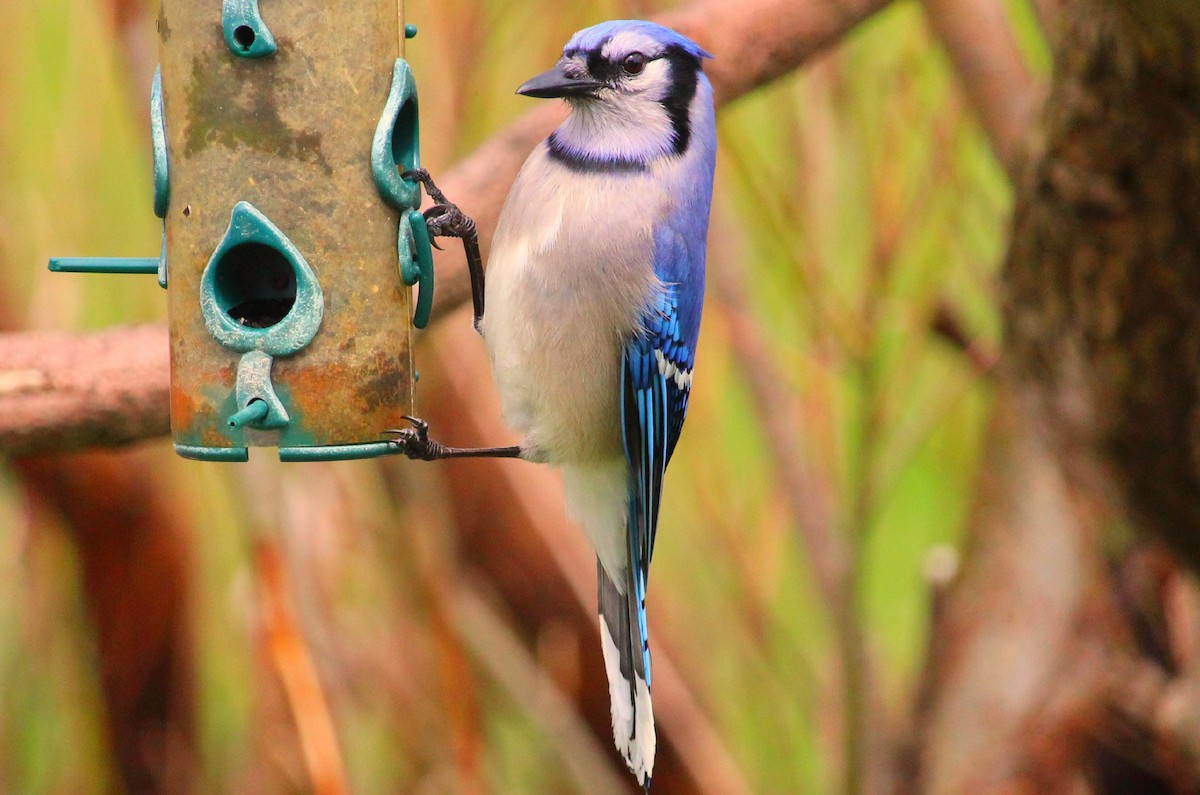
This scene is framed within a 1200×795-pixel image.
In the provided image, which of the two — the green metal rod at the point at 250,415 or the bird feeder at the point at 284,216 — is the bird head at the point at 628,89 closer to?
the bird feeder at the point at 284,216

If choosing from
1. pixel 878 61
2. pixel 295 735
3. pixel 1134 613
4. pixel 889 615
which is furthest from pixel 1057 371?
pixel 889 615

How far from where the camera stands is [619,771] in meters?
4.79

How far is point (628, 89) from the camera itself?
2926mm

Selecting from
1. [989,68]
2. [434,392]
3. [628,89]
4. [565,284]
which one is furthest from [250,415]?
[989,68]

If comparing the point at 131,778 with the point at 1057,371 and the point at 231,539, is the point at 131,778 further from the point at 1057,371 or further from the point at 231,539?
the point at 1057,371

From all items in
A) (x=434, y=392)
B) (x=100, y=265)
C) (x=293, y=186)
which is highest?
(x=293, y=186)

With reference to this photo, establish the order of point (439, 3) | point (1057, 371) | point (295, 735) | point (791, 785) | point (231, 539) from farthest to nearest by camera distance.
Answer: point (231, 539) < point (791, 785) < point (439, 3) < point (295, 735) < point (1057, 371)

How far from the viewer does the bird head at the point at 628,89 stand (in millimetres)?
2896

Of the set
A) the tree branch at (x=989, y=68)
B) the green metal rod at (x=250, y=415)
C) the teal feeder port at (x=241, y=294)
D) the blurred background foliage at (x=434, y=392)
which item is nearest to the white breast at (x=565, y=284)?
the teal feeder port at (x=241, y=294)

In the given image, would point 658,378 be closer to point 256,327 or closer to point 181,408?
point 256,327

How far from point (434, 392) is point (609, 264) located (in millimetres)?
1914

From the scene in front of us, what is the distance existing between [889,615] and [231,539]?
2.99 m

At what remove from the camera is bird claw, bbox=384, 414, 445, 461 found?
9.04 feet

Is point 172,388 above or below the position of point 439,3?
below
